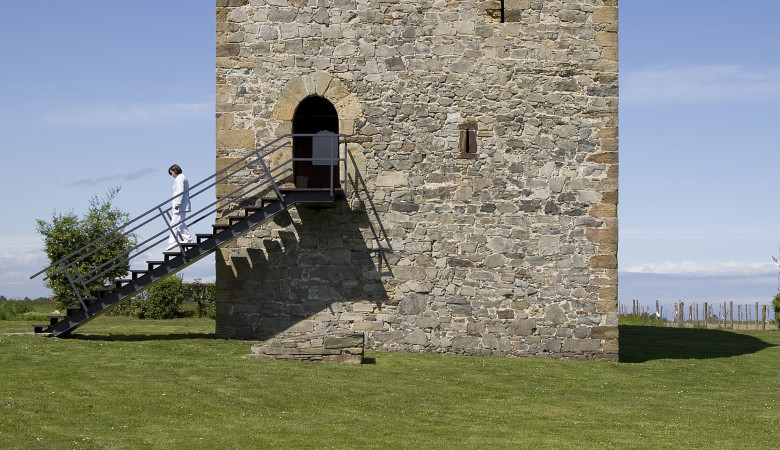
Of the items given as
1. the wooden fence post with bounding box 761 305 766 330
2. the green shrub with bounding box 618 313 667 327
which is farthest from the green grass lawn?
the wooden fence post with bounding box 761 305 766 330

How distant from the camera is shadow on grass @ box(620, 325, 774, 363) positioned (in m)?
19.5

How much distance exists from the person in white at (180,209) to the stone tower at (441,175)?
88 centimetres

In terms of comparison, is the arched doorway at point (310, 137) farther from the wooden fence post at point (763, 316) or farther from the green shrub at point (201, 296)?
the wooden fence post at point (763, 316)

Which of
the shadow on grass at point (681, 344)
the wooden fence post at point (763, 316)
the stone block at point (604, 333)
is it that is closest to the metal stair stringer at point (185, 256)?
the stone block at point (604, 333)

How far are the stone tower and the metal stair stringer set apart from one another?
2.74ft

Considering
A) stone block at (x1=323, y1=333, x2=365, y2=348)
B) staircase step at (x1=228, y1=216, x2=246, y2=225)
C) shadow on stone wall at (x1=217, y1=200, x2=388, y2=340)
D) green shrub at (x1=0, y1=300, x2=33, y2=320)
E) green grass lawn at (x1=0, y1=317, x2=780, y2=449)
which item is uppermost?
staircase step at (x1=228, y1=216, x2=246, y2=225)

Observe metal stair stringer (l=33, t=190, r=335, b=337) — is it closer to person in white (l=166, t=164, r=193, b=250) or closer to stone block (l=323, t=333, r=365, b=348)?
person in white (l=166, t=164, r=193, b=250)

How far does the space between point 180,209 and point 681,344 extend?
1154cm

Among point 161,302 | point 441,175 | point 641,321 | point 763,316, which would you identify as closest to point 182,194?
point 441,175

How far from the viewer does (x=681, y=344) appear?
21719 mm

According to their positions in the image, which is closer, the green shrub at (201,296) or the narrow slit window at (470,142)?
the narrow slit window at (470,142)

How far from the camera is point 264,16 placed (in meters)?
17.9

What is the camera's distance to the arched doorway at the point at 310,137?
1823 centimetres

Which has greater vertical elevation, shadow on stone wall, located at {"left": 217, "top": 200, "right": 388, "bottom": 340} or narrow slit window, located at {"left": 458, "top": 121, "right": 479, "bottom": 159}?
narrow slit window, located at {"left": 458, "top": 121, "right": 479, "bottom": 159}
